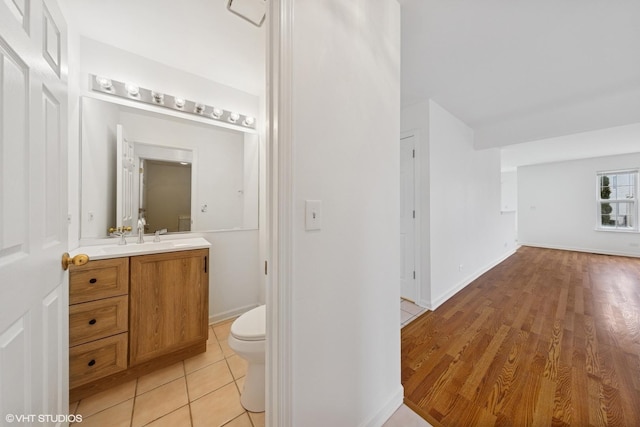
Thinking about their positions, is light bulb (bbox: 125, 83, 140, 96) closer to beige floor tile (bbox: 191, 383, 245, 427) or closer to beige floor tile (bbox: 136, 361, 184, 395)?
beige floor tile (bbox: 136, 361, 184, 395)

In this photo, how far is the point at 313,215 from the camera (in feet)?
2.88

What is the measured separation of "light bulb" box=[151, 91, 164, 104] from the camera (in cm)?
189

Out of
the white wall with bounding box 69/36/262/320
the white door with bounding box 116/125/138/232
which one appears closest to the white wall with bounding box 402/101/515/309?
the white wall with bounding box 69/36/262/320

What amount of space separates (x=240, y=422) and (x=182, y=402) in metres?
0.40

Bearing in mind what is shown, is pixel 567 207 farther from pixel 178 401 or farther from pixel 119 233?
pixel 119 233

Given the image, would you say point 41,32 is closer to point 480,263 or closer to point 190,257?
point 190,257

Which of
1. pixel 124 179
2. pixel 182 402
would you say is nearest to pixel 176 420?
pixel 182 402

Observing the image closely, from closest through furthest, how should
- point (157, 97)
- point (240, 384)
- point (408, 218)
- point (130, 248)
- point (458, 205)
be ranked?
point (240, 384)
point (130, 248)
point (157, 97)
point (408, 218)
point (458, 205)

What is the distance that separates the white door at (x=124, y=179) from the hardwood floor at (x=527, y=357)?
241 centimetres

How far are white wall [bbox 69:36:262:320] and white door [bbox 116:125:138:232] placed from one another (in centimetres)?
22

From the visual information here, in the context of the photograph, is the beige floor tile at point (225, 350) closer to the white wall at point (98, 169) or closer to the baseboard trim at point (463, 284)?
the white wall at point (98, 169)

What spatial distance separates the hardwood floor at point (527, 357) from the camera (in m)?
1.27

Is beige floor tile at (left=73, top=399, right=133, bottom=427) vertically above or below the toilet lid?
below

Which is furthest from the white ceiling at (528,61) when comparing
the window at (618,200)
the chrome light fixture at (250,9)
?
the window at (618,200)
